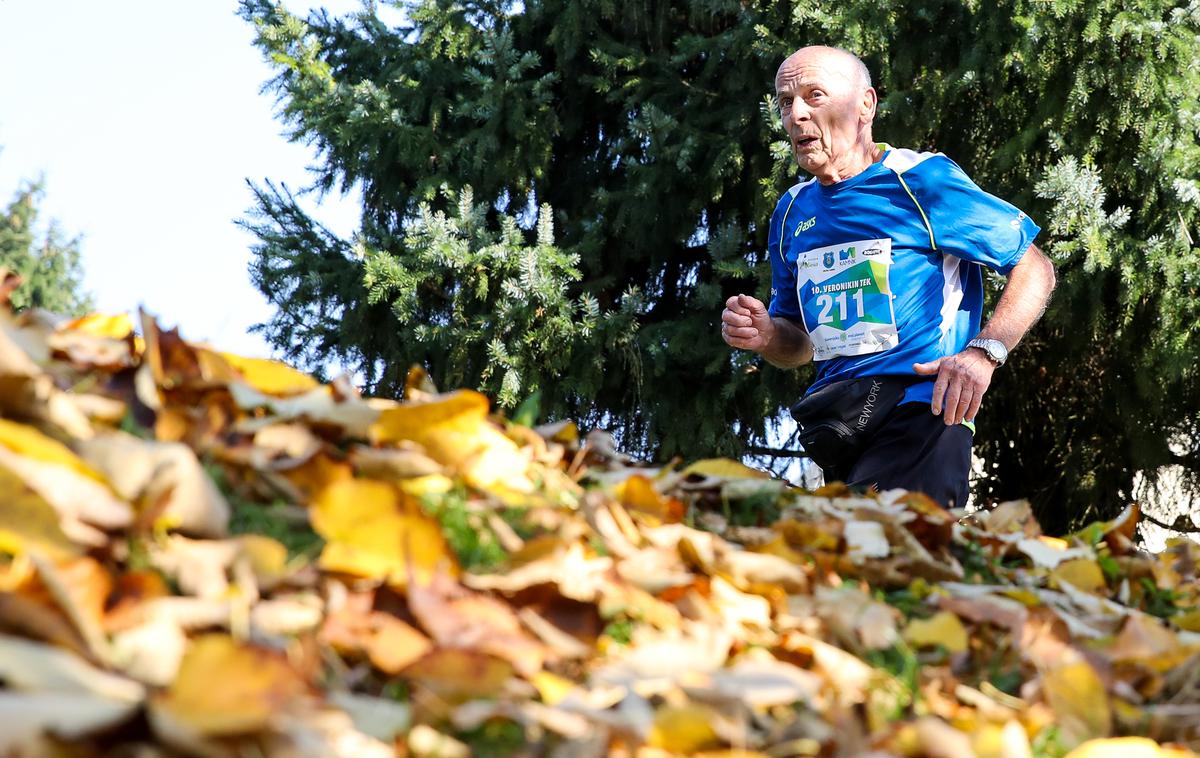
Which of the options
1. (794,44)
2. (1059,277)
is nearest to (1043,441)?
(1059,277)

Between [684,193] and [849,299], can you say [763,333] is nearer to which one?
[849,299]

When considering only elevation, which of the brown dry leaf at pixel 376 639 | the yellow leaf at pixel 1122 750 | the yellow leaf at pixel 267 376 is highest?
the yellow leaf at pixel 267 376

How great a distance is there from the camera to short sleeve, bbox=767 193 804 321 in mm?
3686

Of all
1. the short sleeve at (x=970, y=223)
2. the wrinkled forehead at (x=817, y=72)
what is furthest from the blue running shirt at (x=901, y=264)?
the wrinkled forehead at (x=817, y=72)

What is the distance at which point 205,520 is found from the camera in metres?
1.20

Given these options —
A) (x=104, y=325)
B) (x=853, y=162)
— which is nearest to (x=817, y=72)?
(x=853, y=162)

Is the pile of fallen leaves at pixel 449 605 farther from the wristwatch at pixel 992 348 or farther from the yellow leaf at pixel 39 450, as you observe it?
the wristwatch at pixel 992 348

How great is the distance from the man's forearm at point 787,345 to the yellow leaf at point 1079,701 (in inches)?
89.9

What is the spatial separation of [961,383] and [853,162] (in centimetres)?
95

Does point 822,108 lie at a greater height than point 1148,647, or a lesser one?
greater

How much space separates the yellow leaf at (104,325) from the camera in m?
1.81

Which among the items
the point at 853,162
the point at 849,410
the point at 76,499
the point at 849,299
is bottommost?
the point at 849,410

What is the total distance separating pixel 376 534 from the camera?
119 centimetres

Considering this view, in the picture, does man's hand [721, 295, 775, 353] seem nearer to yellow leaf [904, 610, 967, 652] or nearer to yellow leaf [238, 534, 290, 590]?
yellow leaf [904, 610, 967, 652]
